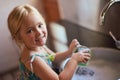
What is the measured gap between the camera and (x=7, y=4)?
7.07ft

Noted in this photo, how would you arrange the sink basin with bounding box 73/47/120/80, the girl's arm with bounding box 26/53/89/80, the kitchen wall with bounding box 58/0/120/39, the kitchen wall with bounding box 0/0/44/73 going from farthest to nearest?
1. the kitchen wall with bounding box 0/0/44/73
2. the kitchen wall with bounding box 58/0/120/39
3. the sink basin with bounding box 73/47/120/80
4. the girl's arm with bounding box 26/53/89/80

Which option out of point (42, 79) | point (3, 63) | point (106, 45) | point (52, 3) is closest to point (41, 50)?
point (42, 79)

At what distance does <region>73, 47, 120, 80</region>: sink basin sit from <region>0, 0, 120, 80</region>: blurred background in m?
0.06

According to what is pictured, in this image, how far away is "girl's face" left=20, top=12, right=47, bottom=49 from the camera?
82cm

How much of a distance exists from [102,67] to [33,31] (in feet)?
1.38

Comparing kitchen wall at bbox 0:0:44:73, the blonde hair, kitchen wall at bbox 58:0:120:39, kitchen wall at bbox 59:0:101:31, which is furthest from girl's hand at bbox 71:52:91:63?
kitchen wall at bbox 0:0:44:73

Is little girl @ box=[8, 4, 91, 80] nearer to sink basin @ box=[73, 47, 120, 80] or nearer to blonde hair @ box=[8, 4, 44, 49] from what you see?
blonde hair @ box=[8, 4, 44, 49]

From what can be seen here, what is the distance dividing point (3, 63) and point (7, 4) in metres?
0.67

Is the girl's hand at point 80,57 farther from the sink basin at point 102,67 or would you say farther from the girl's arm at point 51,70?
the sink basin at point 102,67

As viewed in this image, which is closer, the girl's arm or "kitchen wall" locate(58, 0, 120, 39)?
the girl's arm

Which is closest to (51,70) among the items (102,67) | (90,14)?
(102,67)

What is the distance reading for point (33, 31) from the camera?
0.83m

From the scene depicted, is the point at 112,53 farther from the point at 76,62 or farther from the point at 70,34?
the point at 70,34

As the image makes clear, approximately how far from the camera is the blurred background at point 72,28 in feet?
3.96
